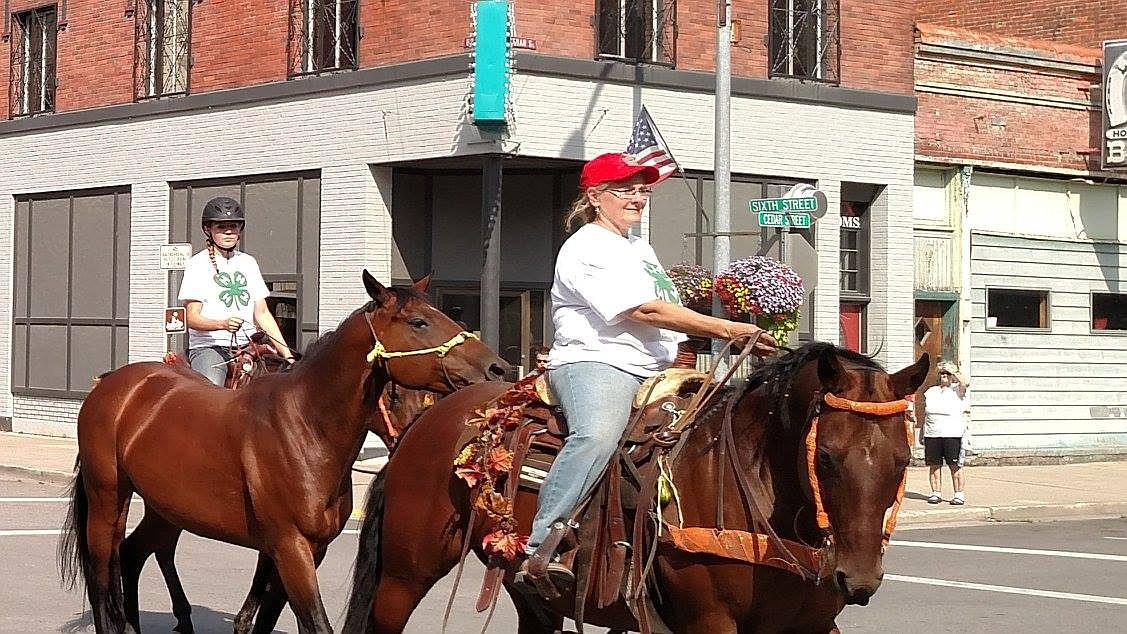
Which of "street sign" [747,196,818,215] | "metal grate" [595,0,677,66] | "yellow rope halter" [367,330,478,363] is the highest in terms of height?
"metal grate" [595,0,677,66]

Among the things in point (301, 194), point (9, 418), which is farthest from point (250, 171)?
point (9, 418)

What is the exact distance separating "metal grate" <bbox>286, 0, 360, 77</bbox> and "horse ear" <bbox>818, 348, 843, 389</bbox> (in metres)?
18.1

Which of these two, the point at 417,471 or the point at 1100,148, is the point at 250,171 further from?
the point at 417,471

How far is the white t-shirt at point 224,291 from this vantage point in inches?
384

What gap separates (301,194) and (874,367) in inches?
733

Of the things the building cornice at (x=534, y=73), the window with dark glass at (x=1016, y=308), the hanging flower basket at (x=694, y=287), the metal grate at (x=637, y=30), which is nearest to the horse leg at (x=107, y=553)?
the hanging flower basket at (x=694, y=287)

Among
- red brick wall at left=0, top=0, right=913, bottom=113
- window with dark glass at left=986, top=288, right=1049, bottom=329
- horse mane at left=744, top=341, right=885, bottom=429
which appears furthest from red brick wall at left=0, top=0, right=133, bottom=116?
horse mane at left=744, top=341, right=885, bottom=429

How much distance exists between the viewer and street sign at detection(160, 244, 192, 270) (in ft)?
63.7

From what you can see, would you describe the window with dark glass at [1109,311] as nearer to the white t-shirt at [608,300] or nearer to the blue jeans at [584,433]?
the white t-shirt at [608,300]

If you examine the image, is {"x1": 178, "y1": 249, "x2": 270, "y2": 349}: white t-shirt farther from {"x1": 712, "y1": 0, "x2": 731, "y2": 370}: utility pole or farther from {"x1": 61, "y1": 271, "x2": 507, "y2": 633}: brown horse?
{"x1": 712, "y1": 0, "x2": 731, "y2": 370}: utility pole

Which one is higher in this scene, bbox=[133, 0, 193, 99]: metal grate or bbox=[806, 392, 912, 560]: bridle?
bbox=[133, 0, 193, 99]: metal grate

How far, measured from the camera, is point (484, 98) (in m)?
20.4

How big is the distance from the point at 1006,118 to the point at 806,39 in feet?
12.7

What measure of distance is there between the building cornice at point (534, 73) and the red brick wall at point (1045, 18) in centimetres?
582
